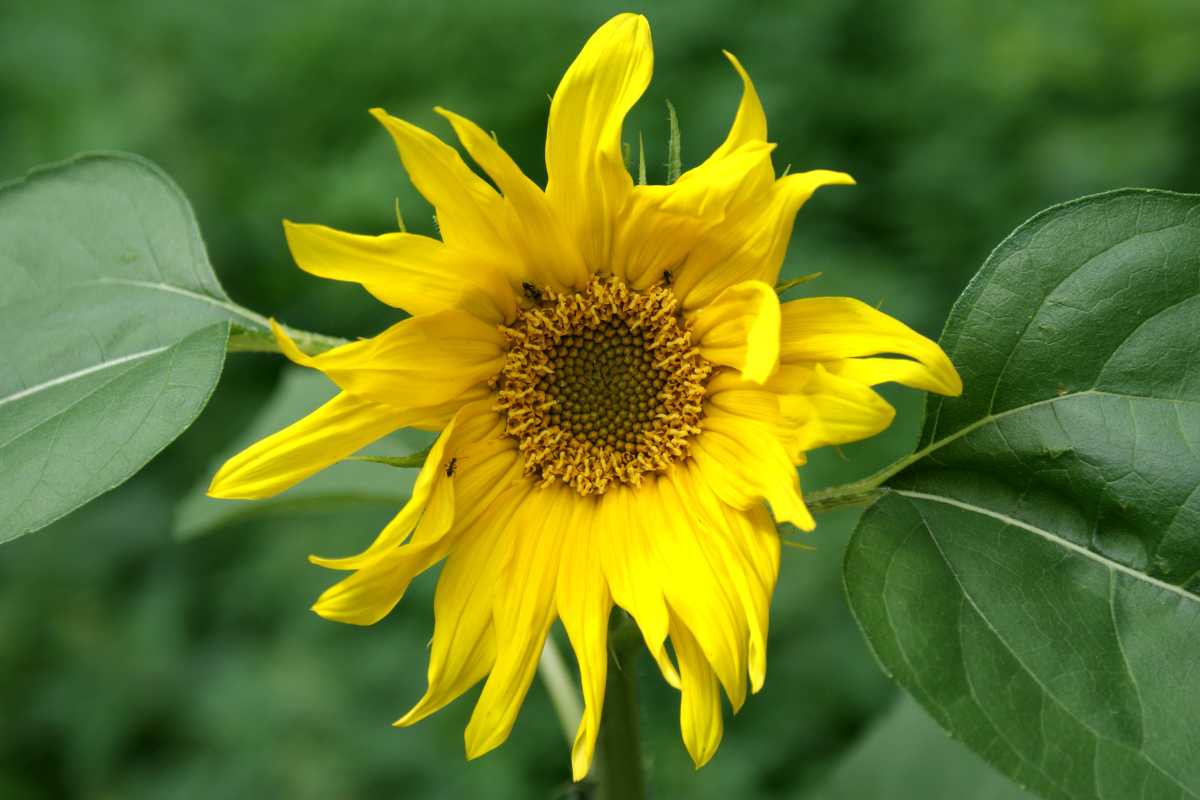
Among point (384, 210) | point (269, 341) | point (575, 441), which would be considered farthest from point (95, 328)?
point (384, 210)

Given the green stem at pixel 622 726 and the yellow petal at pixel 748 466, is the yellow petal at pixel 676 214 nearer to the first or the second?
the yellow petal at pixel 748 466

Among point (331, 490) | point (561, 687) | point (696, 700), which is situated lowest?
point (561, 687)

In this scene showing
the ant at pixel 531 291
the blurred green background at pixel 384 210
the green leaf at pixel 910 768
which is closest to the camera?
the ant at pixel 531 291

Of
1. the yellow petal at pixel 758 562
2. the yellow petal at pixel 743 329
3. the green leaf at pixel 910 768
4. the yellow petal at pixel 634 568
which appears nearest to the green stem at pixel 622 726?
the yellow petal at pixel 634 568

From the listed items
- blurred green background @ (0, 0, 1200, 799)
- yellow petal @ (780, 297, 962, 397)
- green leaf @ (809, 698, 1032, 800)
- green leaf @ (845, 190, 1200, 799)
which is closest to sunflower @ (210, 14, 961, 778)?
yellow petal @ (780, 297, 962, 397)

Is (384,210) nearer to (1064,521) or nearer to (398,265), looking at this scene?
(398,265)

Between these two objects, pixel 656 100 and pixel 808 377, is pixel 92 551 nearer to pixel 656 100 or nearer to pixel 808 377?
pixel 656 100

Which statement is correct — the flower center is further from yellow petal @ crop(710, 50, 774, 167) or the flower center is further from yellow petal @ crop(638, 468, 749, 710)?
yellow petal @ crop(710, 50, 774, 167)
